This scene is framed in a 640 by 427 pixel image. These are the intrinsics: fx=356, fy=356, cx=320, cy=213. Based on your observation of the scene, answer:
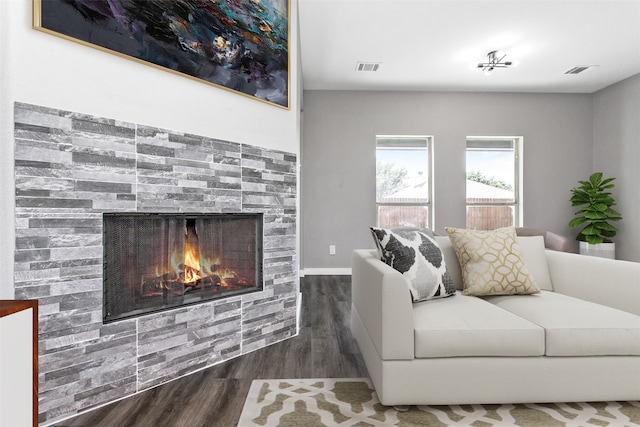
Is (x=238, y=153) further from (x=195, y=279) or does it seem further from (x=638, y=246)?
(x=638, y=246)

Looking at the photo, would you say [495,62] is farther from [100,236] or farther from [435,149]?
[100,236]

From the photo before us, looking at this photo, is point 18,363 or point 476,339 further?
point 476,339

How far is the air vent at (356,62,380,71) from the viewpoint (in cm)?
438

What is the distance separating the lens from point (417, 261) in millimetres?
1974

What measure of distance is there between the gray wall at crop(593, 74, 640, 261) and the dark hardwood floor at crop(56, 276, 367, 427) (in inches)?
174

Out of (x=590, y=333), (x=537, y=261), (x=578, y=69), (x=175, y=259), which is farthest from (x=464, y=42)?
(x=175, y=259)

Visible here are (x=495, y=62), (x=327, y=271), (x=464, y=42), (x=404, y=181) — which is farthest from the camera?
(x=404, y=181)

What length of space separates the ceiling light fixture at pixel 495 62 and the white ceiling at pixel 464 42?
71mm

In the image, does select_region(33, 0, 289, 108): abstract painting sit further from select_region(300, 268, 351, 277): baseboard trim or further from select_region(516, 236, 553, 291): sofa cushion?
select_region(300, 268, 351, 277): baseboard trim

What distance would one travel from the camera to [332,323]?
2883mm

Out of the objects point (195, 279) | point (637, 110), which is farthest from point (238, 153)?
point (637, 110)

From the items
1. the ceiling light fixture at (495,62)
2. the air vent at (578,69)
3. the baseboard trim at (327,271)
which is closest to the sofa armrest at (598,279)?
the ceiling light fixture at (495,62)

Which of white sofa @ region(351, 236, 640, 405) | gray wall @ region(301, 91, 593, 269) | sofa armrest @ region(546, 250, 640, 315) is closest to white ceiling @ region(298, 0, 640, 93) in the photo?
gray wall @ region(301, 91, 593, 269)

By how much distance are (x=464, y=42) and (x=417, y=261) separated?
2.99 meters
